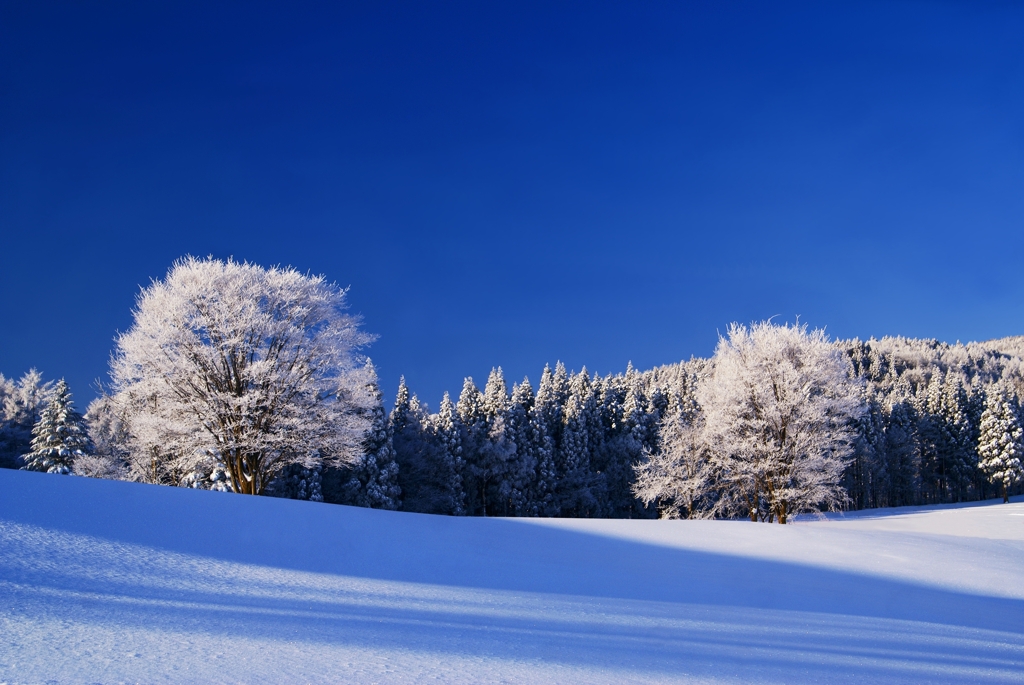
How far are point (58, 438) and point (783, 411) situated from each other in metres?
40.9

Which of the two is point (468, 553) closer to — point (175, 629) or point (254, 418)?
point (175, 629)

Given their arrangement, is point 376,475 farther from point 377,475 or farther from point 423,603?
point 423,603

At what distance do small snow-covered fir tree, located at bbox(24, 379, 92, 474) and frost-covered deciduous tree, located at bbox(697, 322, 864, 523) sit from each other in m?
37.3

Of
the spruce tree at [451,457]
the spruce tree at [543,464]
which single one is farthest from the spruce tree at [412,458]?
the spruce tree at [543,464]

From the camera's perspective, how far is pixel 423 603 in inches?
234

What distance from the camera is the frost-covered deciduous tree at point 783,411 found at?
78.7ft

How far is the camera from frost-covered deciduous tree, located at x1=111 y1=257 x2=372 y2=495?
65.2ft

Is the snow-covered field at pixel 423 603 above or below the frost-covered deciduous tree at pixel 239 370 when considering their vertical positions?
below

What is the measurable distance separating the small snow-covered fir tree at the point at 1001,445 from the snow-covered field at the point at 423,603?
65.4 metres

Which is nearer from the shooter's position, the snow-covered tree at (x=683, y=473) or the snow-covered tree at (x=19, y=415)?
the snow-covered tree at (x=683, y=473)

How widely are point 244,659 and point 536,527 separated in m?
9.79

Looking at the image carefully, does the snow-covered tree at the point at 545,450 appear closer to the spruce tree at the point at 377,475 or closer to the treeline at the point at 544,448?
the treeline at the point at 544,448

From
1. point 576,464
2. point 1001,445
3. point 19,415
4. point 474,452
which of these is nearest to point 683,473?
point 474,452

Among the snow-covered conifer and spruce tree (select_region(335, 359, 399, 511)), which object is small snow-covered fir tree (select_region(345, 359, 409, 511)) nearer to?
spruce tree (select_region(335, 359, 399, 511))
